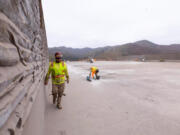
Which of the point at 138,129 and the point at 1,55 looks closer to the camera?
the point at 1,55

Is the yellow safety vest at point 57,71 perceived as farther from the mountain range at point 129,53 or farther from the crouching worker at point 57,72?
the mountain range at point 129,53

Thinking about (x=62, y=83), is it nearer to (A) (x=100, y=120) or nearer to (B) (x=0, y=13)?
(A) (x=100, y=120)

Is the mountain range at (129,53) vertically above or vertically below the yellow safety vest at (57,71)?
above

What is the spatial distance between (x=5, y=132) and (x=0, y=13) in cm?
94

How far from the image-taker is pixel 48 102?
10.5ft

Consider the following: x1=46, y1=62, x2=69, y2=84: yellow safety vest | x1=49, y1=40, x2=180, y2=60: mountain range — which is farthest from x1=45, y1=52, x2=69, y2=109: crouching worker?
x1=49, y1=40, x2=180, y2=60: mountain range

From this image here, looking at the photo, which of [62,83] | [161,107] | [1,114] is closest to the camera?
[1,114]

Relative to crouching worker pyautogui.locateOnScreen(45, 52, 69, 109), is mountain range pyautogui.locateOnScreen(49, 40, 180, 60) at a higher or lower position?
higher

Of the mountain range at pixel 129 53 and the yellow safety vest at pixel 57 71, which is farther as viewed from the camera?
the mountain range at pixel 129 53

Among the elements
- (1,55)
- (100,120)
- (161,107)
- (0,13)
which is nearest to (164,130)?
(161,107)

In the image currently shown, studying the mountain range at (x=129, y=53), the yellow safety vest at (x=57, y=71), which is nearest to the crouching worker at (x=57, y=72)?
the yellow safety vest at (x=57, y=71)

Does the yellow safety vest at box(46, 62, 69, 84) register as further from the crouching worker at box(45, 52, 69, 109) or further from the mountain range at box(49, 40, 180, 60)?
the mountain range at box(49, 40, 180, 60)

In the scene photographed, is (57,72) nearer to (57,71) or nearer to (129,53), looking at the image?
(57,71)

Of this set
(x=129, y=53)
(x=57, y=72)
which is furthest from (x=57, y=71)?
(x=129, y=53)
